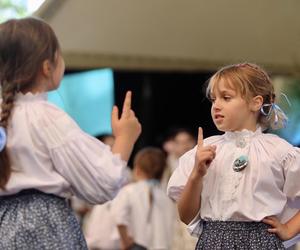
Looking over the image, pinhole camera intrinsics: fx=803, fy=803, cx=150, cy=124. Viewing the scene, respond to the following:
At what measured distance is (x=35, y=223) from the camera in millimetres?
2230

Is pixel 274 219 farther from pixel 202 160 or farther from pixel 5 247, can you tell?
pixel 5 247

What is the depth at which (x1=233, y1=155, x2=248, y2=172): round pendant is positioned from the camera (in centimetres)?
243

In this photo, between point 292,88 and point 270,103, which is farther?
point 292,88

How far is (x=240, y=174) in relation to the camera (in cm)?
244

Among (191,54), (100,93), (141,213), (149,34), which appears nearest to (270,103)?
(141,213)

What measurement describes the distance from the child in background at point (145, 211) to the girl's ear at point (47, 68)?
2930 mm

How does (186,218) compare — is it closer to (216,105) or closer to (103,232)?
(216,105)

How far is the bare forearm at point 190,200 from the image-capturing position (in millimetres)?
2432

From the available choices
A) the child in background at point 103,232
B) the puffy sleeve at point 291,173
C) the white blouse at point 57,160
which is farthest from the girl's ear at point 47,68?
the child in background at point 103,232

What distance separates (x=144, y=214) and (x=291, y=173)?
280 cm

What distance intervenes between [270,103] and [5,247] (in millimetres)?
937

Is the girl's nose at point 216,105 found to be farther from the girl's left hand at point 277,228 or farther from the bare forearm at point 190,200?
the girl's left hand at point 277,228

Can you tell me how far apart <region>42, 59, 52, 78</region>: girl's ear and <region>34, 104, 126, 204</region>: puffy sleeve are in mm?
121

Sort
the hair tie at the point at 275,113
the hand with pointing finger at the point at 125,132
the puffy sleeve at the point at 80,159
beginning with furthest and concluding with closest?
the hair tie at the point at 275,113
the hand with pointing finger at the point at 125,132
the puffy sleeve at the point at 80,159
